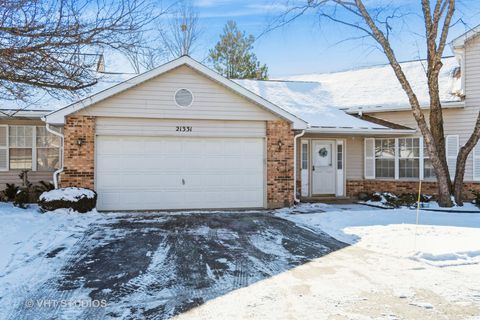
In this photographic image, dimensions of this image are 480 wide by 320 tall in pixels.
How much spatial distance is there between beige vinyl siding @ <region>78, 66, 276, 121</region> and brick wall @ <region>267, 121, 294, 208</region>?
0.74m

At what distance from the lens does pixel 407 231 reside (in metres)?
8.80

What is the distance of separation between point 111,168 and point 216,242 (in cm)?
518

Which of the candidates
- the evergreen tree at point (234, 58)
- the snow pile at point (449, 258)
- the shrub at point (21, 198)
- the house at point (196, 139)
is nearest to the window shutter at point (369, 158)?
the house at point (196, 139)

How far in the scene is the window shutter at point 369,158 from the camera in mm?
15945

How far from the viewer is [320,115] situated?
1501 centimetres

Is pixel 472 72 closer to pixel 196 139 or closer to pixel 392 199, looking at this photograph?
pixel 392 199

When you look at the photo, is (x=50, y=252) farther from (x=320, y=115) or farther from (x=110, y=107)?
(x=320, y=115)

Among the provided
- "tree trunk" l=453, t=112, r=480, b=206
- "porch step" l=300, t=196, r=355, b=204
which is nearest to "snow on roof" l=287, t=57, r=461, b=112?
"tree trunk" l=453, t=112, r=480, b=206

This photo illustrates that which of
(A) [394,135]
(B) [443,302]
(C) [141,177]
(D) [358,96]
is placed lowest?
(B) [443,302]

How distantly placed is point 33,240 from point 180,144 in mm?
5316

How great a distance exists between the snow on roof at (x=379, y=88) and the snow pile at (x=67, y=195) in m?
9.61

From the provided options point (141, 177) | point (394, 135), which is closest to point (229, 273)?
point (141, 177)

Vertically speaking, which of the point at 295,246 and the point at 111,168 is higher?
the point at 111,168

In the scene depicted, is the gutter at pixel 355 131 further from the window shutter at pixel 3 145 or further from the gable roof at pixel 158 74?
the window shutter at pixel 3 145
